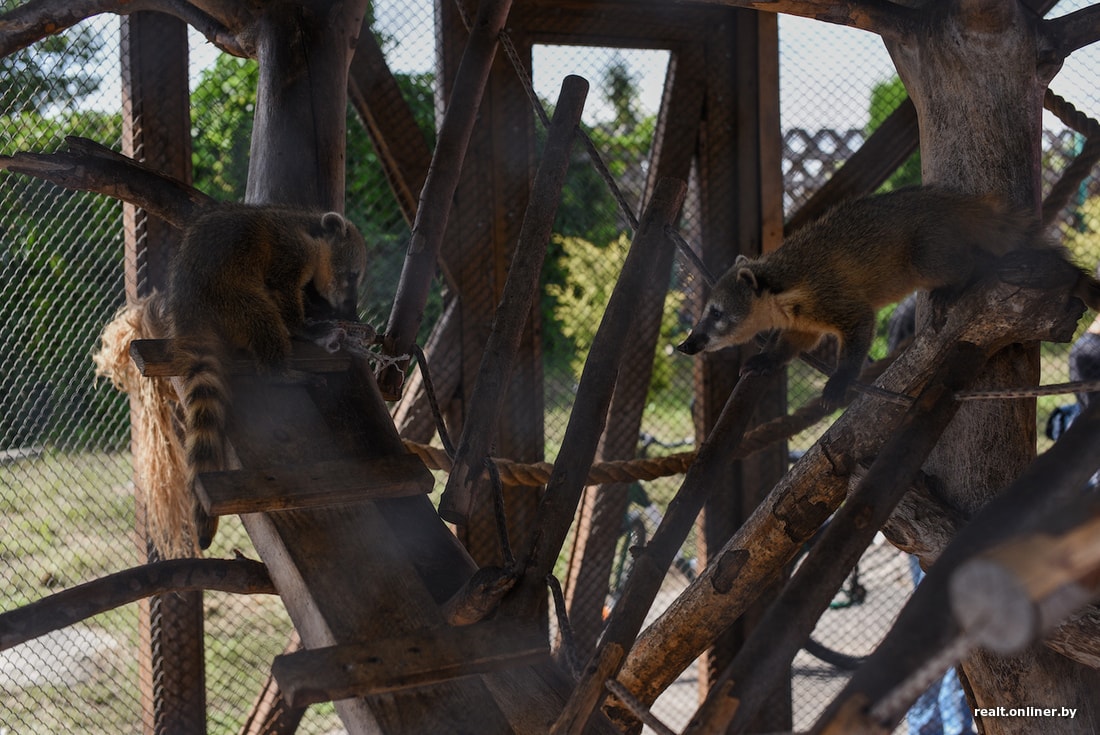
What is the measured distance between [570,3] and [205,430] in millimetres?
2757

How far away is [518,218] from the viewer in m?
4.32

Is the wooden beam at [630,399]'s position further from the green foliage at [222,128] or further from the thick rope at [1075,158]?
the green foliage at [222,128]

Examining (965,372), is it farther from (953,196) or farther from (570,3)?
(570,3)

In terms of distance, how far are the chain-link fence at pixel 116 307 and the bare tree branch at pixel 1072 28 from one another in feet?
5.42

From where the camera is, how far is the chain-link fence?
139 inches

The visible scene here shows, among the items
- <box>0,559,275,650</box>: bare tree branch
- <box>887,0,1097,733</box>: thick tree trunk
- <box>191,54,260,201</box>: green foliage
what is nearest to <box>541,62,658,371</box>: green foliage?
<box>191,54,260,201</box>: green foliage

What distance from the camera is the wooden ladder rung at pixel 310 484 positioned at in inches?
77.9

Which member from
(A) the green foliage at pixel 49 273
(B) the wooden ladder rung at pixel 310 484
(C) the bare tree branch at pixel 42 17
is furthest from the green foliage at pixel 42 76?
(B) the wooden ladder rung at pixel 310 484

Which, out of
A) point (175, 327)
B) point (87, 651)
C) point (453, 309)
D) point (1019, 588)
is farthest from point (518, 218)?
point (1019, 588)

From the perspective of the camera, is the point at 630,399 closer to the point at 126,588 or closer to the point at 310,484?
the point at 310,484

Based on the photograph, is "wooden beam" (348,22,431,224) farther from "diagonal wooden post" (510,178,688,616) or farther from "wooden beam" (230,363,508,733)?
"diagonal wooden post" (510,178,688,616)

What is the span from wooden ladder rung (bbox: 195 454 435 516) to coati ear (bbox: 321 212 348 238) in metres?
1.11

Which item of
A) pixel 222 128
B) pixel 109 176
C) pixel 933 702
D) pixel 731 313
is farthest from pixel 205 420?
pixel 933 702

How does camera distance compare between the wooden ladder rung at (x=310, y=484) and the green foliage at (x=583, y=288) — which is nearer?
the wooden ladder rung at (x=310, y=484)
